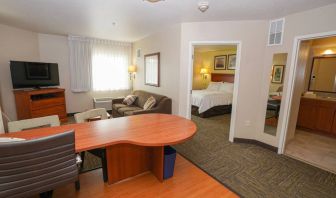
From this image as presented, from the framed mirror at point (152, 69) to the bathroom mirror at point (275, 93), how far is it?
2.54m

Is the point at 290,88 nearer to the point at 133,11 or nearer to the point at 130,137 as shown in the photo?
the point at 130,137

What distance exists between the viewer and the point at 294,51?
8.75 ft

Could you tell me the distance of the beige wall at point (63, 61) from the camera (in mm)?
4543

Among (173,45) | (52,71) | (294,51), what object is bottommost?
(52,71)

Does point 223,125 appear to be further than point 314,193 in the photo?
Yes

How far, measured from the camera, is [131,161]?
2.11m

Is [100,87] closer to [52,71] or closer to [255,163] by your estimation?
[52,71]

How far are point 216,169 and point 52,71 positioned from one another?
15.4 feet

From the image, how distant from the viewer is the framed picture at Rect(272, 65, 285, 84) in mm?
2915

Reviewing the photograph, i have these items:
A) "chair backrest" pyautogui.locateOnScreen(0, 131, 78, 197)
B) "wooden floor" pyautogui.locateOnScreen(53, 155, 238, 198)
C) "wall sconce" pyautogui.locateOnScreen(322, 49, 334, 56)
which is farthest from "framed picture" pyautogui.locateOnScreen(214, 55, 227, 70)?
"chair backrest" pyautogui.locateOnScreen(0, 131, 78, 197)

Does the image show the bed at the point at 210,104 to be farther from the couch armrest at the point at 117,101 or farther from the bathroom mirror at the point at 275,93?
the couch armrest at the point at 117,101

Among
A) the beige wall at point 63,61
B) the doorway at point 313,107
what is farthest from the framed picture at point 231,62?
the beige wall at point 63,61

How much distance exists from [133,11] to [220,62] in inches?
211

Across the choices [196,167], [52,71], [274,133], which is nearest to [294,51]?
[274,133]
